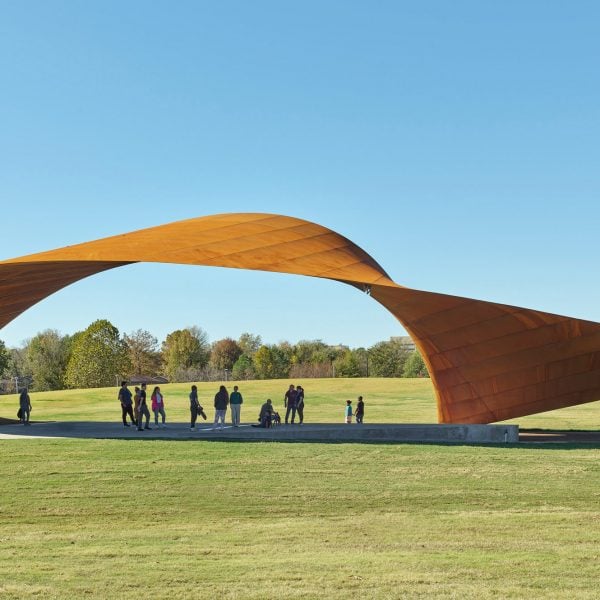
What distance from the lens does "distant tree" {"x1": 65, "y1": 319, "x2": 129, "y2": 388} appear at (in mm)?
84125

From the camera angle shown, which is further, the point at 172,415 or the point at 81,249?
the point at 172,415

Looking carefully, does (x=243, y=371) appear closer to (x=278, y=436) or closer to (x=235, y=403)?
Answer: (x=235, y=403)

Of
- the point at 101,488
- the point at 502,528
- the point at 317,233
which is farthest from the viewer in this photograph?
the point at 317,233

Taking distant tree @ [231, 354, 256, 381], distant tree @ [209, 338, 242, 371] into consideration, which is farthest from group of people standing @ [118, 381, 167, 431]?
distant tree @ [209, 338, 242, 371]

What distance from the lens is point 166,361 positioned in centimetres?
11606

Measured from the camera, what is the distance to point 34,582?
1021cm

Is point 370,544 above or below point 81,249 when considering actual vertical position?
below

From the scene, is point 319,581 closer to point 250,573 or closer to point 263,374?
point 250,573

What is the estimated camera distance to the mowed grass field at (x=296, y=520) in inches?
399

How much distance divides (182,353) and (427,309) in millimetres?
91892

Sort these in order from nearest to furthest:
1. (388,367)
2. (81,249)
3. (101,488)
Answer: (101,488) → (81,249) → (388,367)

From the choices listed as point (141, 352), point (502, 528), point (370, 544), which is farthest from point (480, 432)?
point (141, 352)

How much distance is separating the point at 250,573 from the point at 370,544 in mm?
2637

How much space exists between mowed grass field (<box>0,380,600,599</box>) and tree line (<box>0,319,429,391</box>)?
64.7 m
